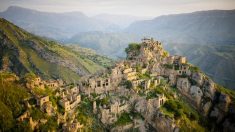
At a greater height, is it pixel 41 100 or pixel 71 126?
pixel 41 100

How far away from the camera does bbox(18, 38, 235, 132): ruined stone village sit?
95.2 m

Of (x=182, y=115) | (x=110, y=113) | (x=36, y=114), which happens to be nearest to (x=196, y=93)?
(x=182, y=115)

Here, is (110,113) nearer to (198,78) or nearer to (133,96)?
(133,96)

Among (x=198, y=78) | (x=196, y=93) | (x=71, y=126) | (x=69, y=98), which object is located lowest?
(x=71, y=126)

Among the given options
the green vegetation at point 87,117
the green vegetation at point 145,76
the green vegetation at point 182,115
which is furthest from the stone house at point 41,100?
the green vegetation at point 182,115

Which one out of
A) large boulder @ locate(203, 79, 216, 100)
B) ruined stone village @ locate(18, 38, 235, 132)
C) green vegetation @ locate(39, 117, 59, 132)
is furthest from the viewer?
large boulder @ locate(203, 79, 216, 100)

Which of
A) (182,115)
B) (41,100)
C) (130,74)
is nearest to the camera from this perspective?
(41,100)

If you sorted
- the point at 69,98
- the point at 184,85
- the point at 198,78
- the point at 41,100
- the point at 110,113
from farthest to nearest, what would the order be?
the point at 198,78 < the point at 184,85 < the point at 110,113 < the point at 69,98 < the point at 41,100

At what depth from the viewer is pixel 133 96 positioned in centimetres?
10850

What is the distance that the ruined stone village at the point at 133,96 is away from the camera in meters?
95.2

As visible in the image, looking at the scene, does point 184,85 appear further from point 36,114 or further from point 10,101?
point 10,101

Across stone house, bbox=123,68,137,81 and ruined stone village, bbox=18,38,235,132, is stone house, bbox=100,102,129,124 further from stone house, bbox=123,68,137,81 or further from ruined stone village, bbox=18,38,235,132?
stone house, bbox=123,68,137,81

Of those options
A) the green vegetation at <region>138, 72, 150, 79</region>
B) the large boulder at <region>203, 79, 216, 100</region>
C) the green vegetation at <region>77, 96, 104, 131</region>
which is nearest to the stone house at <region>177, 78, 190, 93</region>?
the large boulder at <region>203, 79, 216, 100</region>

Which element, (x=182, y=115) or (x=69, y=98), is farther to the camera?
(x=182, y=115)
